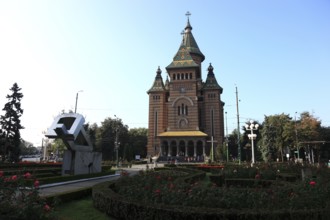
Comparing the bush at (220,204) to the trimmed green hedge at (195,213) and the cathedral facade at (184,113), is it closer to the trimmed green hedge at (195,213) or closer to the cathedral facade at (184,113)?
the trimmed green hedge at (195,213)

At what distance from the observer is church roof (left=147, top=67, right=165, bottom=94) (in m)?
63.1

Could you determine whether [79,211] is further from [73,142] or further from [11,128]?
[11,128]

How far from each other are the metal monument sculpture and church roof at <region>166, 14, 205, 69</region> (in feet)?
140

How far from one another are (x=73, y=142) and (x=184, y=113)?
4184 centimetres

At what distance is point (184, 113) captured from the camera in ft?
194

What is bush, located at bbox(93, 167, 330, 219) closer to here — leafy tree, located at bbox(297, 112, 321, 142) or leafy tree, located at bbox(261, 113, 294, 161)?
leafy tree, located at bbox(261, 113, 294, 161)

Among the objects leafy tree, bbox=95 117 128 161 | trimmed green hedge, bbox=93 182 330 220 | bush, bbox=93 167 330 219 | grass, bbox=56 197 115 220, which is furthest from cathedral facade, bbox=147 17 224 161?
trimmed green hedge, bbox=93 182 330 220

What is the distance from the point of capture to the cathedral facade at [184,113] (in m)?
57.3

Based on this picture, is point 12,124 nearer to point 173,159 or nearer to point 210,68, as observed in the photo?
point 173,159

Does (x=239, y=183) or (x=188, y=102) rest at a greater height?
(x=188, y=102)

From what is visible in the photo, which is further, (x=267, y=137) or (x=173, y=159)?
(x=173, y=159)

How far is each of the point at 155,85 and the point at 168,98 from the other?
5328 mm

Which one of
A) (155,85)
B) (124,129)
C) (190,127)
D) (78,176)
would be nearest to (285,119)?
(190,127)

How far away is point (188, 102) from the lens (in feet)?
194
